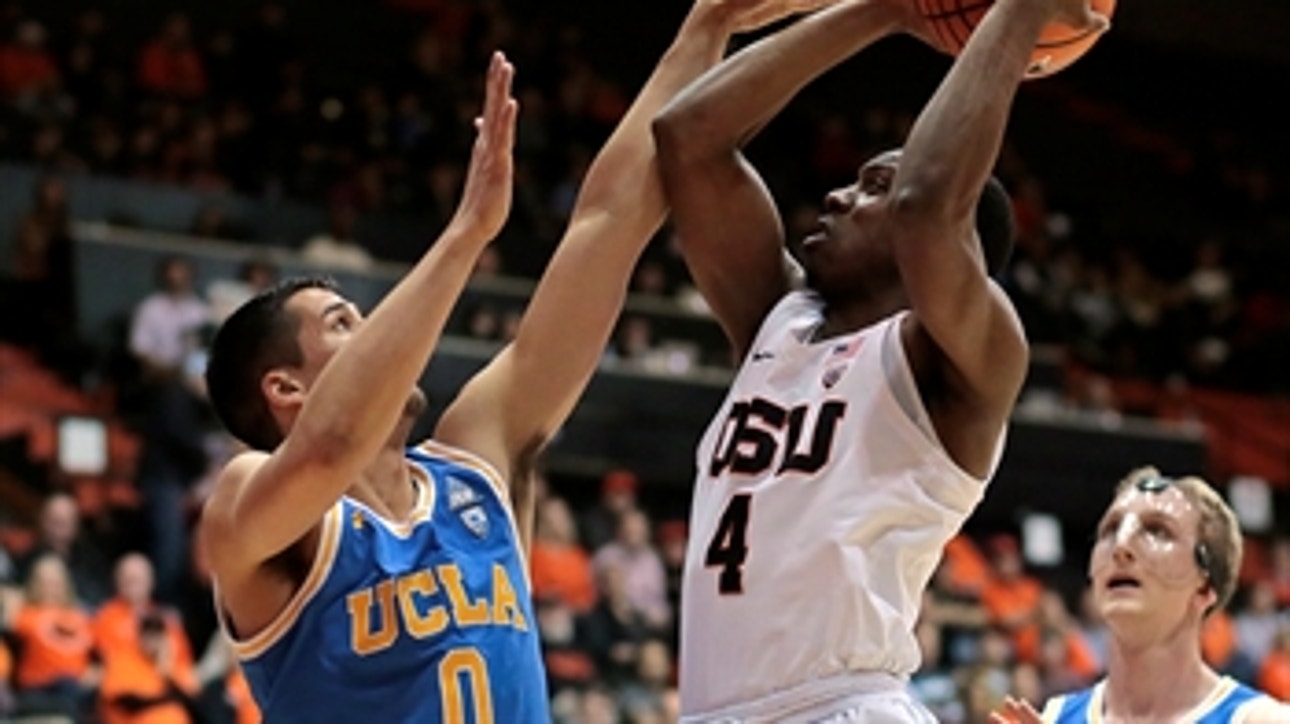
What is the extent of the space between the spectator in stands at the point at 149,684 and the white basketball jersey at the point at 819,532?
607 cm

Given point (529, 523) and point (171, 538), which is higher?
point (529, 523)

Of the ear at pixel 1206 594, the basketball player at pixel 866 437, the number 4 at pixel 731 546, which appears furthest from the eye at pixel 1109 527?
the number 4 at pixel 731 546

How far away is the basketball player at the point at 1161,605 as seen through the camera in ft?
18.1

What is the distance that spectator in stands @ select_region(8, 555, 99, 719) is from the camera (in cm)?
986

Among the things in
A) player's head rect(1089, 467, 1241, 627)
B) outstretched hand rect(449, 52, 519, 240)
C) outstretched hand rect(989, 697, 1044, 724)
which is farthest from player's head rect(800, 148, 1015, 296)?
player's head rect(1089, 467, 1241, 627)

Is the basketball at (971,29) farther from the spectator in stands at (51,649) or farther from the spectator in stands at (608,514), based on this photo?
the spectator in stands at (608,514)

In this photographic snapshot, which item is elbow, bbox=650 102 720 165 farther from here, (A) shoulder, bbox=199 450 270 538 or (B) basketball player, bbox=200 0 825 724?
(A) shoulder, bbox=199 450 270 538

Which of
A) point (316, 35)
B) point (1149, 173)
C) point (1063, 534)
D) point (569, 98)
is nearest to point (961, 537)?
point (1063, 534)

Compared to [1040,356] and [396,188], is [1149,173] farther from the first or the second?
[396,188]

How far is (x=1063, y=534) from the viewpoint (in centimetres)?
1564

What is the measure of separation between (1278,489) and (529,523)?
14661 mm

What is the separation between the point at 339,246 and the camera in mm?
14469

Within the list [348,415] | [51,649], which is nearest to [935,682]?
[51,649]

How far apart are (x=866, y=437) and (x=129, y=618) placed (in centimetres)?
687
